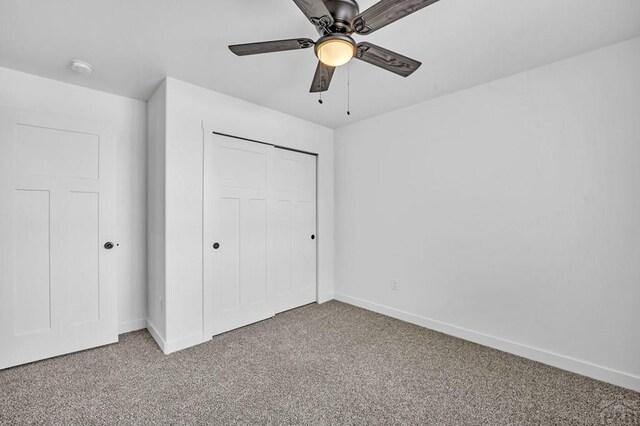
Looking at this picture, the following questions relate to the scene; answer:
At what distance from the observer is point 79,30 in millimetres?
1923

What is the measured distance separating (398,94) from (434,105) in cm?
43

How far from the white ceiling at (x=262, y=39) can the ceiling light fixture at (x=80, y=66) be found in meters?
0.06

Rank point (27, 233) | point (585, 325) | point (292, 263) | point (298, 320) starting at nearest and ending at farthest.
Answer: point (585, 325) → point (27, 233) → point (298, 320) → point (292, 263)

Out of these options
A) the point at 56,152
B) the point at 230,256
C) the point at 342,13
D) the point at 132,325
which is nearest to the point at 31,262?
the point at 56,152

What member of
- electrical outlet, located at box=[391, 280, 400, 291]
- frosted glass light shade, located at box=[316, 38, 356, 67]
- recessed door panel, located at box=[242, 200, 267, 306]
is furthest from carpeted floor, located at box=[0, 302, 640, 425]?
frosted glass light shade, located at box=[316, 38, 356, 67]

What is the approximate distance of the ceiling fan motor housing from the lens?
1501 millimetres

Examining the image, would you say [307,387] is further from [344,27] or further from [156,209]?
[344,27]

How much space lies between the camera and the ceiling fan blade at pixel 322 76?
186 centimetres

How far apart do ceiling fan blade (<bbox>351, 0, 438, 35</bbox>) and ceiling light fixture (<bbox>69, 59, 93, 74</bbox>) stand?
2203mm

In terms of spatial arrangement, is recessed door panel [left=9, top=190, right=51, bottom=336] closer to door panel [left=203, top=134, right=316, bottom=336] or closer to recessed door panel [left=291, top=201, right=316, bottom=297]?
door panel [left=203, top=134, right=316, bottom=336]

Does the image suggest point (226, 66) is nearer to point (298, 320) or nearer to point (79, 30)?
point (79, 30)

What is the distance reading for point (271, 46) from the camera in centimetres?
166

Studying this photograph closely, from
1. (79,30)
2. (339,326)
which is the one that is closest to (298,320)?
(339,326)

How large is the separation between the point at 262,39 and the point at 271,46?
1.56 ft
